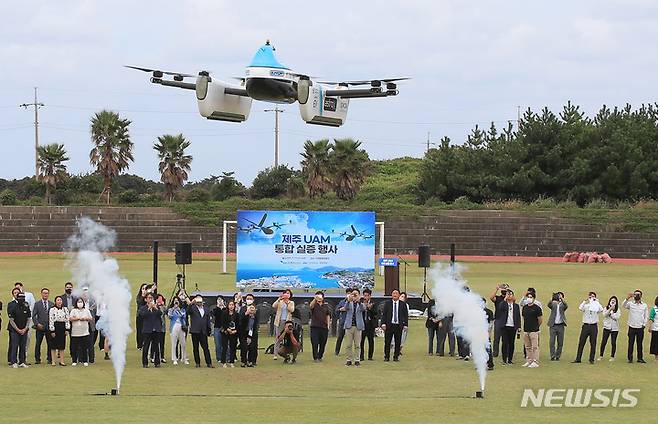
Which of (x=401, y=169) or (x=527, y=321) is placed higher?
(x=401, y=169)

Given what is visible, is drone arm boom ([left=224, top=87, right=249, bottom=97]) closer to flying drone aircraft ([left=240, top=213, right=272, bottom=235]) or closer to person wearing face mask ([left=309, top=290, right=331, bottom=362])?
flying drone aircraft ([left=240, top=213, right=272, bottom=235])

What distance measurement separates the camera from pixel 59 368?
21359mm

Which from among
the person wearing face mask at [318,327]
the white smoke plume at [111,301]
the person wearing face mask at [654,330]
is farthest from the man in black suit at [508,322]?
the white smoke plume at [111,301]

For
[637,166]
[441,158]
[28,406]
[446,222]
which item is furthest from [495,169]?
[28,406]

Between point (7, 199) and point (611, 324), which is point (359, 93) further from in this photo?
point (7, 199)

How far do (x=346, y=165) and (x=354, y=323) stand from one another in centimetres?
6050

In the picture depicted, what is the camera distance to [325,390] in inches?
739

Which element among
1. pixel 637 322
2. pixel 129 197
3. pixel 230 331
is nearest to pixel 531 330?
pixel 637 322

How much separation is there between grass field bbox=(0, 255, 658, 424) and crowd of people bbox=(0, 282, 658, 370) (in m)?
0.37

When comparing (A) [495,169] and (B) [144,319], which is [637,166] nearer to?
(A) [495,169]

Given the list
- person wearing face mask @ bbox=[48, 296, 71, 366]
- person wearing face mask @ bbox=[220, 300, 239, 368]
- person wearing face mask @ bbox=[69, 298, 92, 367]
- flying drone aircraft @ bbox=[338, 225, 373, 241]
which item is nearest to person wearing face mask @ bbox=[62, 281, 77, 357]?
person wearing face mask @ bbox=[48, 296, 71, 366]

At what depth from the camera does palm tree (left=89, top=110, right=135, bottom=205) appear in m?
78.1

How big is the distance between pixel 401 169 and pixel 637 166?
36.7 m

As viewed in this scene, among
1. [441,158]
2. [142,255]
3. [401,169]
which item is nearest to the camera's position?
[142,255]
